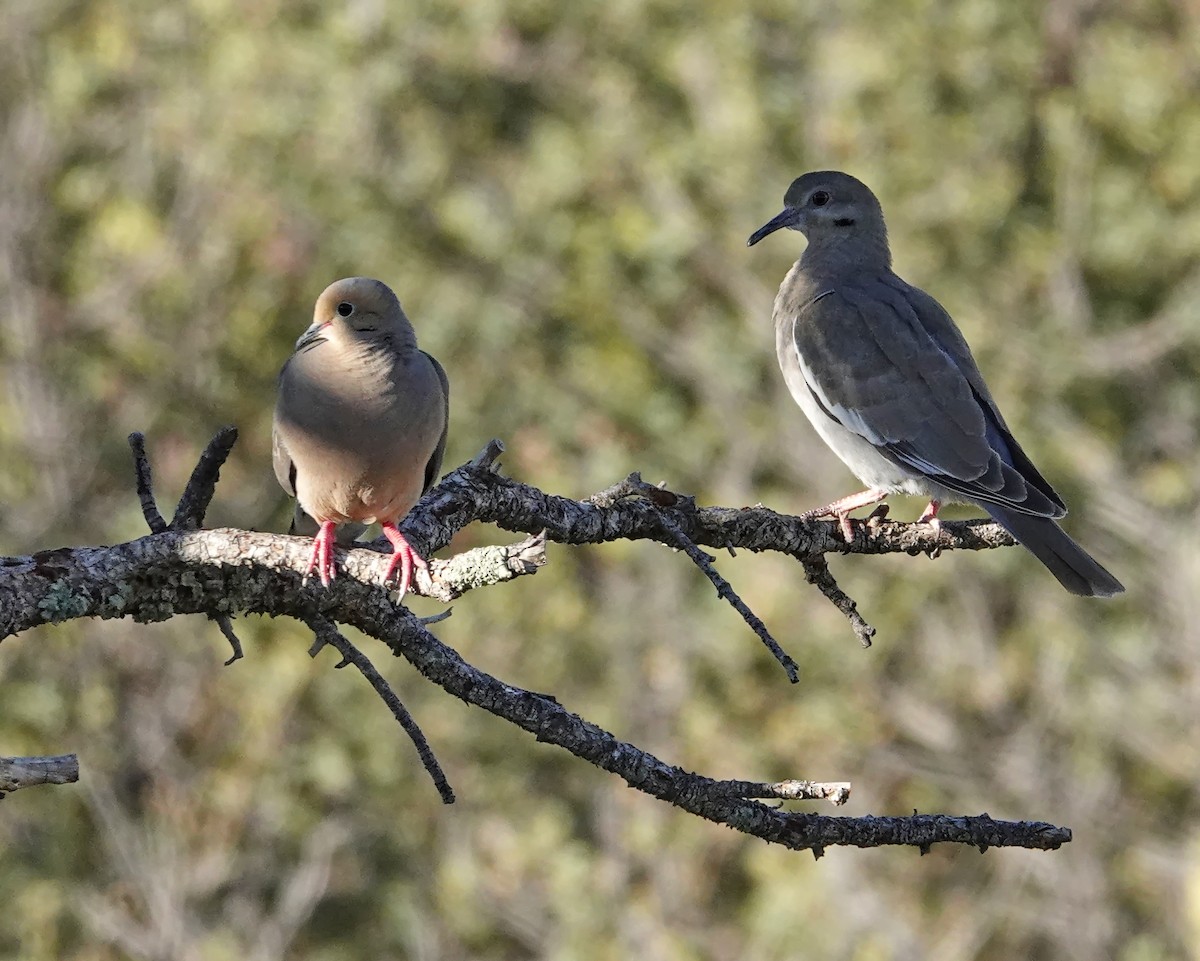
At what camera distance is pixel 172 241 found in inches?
394

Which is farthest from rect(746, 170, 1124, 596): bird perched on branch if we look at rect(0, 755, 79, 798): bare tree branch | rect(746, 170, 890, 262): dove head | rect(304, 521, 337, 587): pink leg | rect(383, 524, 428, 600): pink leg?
rect(0, 755, 79, 798): bare tree branch

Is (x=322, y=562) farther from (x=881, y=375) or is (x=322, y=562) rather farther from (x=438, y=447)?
(x=881, y=375)

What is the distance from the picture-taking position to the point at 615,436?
34.1 ft

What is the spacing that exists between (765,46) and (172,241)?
3745 millimetres

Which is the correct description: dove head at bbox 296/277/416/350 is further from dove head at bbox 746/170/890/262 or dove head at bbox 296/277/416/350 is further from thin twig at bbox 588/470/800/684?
dove head at bbox 746/170/890/262

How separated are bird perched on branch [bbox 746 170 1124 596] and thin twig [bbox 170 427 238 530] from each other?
208 centimetres

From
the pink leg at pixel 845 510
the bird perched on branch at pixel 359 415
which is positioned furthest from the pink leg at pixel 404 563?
the pink leg at pixel 845 510

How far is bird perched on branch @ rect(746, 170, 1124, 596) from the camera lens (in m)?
4.79

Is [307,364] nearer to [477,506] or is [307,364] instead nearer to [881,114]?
[477,506]

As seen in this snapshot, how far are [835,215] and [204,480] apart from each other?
3.40 m

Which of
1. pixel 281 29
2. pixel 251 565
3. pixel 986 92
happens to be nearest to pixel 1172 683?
pixel 986 92

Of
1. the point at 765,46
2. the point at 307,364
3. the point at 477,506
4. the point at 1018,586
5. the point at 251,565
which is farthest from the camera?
the point at 765,46

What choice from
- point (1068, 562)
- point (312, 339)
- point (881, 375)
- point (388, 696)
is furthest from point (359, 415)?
point (881, 375)

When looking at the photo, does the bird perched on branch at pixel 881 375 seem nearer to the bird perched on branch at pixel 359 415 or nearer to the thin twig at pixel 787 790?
the bird perched on branch at pixel 359 415
